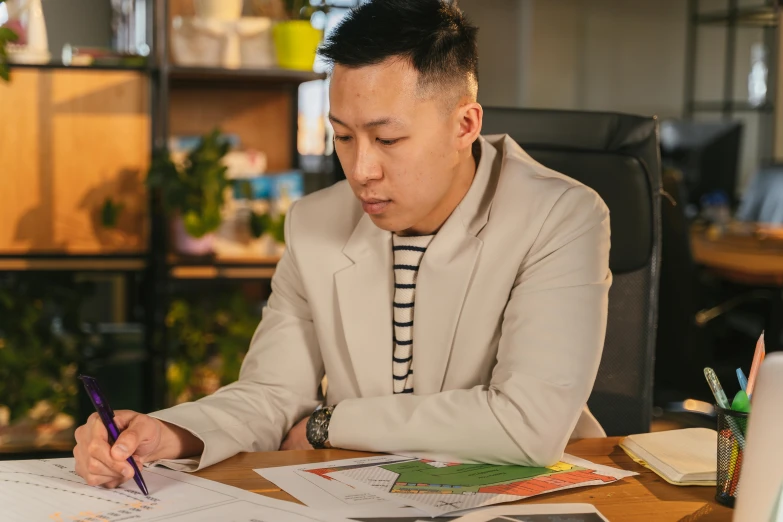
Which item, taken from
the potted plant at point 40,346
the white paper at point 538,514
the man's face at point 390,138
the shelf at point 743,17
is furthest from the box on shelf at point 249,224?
the shelf at point 743,17

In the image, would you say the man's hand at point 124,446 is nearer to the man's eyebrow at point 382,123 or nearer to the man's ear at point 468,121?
the man's eyebrow at point 382,123

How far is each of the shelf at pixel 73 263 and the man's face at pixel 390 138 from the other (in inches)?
59.6

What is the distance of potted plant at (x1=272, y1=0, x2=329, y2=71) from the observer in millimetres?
2760

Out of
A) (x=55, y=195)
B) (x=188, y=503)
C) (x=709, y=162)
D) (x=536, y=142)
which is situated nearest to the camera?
(x=188, y=503)

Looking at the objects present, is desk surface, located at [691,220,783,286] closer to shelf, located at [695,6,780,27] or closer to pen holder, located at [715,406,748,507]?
pen holder, located at [715,406,748,507]

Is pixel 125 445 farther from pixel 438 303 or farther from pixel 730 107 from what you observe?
pixel 730 107

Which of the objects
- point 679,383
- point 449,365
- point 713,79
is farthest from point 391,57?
point 713,79

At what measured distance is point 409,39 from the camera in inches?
53.7

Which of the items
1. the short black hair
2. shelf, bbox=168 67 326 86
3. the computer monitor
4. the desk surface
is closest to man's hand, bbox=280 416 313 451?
the short black hair

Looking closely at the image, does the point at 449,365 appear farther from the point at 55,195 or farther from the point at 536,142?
the point at 55,195

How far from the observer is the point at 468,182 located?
61.4 inches

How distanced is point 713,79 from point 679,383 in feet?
19.3

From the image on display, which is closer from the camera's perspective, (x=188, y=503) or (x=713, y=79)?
(x=188, y=503)

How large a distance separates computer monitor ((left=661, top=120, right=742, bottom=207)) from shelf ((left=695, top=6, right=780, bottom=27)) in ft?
9.82
